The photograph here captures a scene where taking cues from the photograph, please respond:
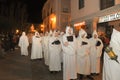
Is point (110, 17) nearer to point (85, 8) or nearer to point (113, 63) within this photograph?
point (85, 8)

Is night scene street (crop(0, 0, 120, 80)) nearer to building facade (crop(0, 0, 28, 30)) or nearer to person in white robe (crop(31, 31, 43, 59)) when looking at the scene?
person in white robe (crop(31, 31, 43, 59))

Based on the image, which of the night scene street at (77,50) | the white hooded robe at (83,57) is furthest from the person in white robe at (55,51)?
the white hooded robe at (83,57)

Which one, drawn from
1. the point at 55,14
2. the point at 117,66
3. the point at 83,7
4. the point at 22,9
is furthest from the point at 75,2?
the point at 22,9

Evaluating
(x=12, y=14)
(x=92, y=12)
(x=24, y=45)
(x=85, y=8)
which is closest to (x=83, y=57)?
(x=92, y=12)

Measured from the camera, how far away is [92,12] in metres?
23.4

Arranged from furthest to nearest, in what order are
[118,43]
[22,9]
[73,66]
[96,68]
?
[22,9], [96,68], [73,66], [118,43]

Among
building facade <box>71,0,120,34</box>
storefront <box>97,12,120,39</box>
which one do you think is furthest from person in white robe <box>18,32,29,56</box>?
storefront <box>97,12,120,39</box>

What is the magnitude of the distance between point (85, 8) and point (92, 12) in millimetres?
2061

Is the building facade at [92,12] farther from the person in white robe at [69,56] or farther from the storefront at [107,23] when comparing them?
the person in white robe at [69,56]

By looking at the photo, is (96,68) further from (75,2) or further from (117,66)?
(75,2)

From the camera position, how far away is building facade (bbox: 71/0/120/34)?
19.2 meters

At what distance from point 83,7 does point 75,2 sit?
3063mm

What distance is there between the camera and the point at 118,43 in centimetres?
692

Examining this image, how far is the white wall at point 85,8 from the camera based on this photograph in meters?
22.7
